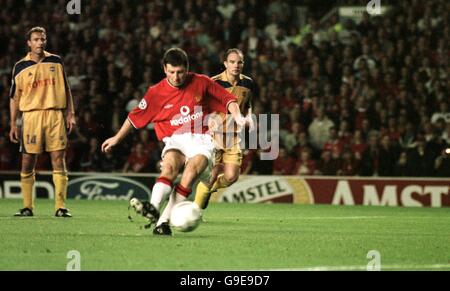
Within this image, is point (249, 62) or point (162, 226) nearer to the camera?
point (162, 226)

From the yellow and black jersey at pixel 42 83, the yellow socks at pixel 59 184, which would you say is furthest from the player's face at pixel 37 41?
the yellow socks at pixel 59 184

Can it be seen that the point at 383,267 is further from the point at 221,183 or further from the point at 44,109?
the point at 44,109

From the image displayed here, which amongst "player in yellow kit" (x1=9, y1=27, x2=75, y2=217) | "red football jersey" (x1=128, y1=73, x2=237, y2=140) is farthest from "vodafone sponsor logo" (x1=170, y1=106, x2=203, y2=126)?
"player in yellow kit" (x1=9, y1=27, x2=75, y2=217)

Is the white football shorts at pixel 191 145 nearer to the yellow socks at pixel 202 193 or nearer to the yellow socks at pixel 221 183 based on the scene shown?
the yellow socks at pixel 202 193

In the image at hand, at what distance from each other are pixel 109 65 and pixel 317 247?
12228 millimetres

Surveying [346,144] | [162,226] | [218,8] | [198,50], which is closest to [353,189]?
[346,144]

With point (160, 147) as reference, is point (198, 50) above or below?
above

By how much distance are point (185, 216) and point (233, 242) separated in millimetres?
534

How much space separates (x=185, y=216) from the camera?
9922mm

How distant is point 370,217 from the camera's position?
14.4 meters

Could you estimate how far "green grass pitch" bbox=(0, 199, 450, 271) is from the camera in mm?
7996

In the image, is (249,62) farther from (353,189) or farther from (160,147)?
(353,189)

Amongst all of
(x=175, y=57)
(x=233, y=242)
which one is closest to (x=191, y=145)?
(x=175, y=57)
